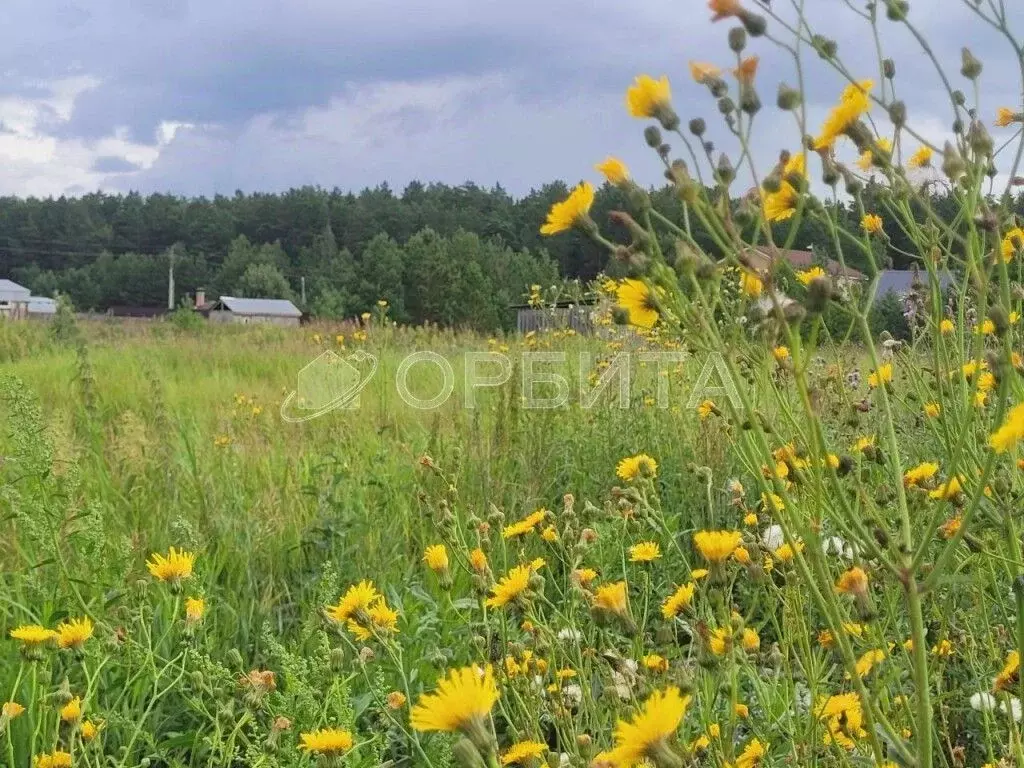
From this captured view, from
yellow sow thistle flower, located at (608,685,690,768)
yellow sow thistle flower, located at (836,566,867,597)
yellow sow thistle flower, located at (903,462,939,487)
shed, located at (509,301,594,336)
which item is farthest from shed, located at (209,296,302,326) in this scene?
yellow sow thistle flower, located at (608,685,690,768)

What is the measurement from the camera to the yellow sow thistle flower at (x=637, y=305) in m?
0.94

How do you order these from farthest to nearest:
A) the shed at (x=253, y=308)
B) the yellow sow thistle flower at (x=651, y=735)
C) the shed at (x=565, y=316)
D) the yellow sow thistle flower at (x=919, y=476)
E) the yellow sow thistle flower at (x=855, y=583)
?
1. the shed at (x=253, y=308)
2. the shed at (x=565, y=316)
3. the yellow sow thistle flower at (x=919, y=476)
4. the yellow sow thistle flower at (x=855, y=583)
5. the yellow sow thistle flower at (x=651, y=735)

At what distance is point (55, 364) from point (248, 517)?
5.50 m

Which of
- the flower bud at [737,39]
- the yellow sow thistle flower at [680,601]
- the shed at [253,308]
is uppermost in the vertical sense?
the shed at [253,308]

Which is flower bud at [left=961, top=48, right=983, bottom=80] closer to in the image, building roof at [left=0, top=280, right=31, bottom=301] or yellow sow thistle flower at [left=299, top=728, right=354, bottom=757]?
yellow sow thistle flower at [left=299, top=728, right=354, bottom=757]

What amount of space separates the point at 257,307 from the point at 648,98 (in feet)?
193

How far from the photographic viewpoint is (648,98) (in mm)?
1050

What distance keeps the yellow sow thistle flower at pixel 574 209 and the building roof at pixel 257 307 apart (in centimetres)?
5717

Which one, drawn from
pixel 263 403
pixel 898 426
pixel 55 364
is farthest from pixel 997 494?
pixel 55 364

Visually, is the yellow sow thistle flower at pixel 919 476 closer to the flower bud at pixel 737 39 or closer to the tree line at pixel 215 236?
the flower bud at pixel 737 39

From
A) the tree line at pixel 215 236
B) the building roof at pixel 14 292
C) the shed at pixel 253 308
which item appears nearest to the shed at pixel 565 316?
the tree line at pixel 215 236

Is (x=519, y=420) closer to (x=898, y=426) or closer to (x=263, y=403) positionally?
(x=898, y=426)

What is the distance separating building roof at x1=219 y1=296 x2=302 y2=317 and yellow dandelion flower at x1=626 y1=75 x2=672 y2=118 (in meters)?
57.2

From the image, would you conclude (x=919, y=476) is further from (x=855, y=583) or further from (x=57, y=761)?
(x=57, y=761)
